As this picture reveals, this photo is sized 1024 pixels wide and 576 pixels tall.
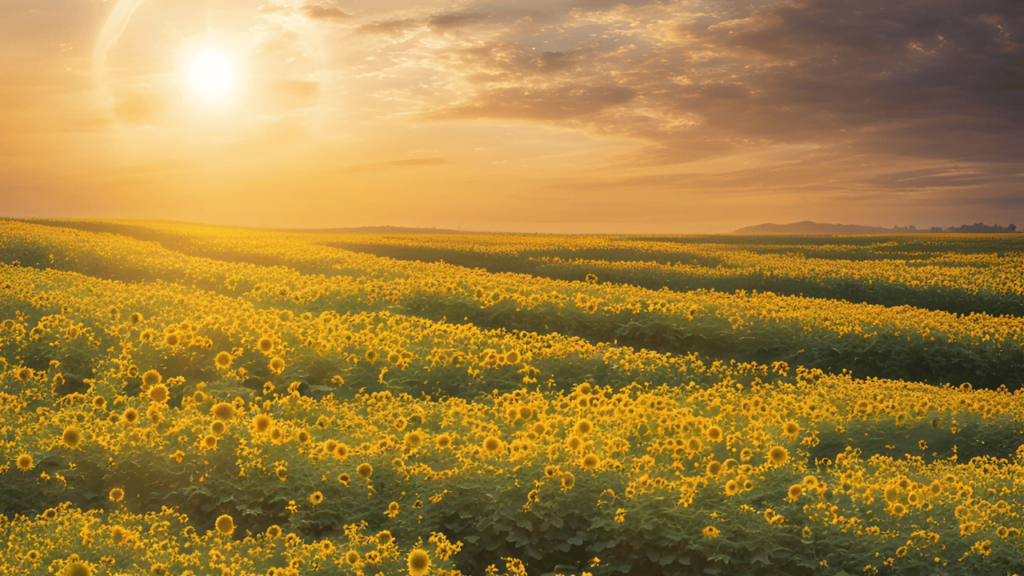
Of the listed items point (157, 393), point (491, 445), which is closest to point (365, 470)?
point (491, 445)

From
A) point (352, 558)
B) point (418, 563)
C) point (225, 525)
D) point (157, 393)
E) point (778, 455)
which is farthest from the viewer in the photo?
point (157, 393)

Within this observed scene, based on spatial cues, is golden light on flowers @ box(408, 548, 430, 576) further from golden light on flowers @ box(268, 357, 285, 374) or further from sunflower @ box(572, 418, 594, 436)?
golden light on flowers @ box(268, 357, 285, 374)

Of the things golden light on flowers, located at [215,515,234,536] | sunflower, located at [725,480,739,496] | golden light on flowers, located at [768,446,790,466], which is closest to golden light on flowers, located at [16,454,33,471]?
golden light on flowers, located at [215,515,234,536]

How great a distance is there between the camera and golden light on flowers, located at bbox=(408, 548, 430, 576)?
6113 mm

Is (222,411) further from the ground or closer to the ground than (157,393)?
closer to the ground

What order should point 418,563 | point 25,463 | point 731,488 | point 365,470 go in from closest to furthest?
1. point 418,563
2. point 731,488
3. point 365,470
4. point 25,463

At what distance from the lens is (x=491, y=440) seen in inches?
324

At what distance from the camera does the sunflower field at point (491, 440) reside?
7047mm

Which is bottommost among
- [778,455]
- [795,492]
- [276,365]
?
[795,492]

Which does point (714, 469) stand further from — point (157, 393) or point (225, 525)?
point (157, 393)

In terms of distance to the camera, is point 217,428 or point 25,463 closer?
point 25,463

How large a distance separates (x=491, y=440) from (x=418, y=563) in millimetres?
2241

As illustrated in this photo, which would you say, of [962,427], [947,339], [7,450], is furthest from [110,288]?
[947,339]

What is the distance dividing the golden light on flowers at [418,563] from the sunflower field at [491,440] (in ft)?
0.05
